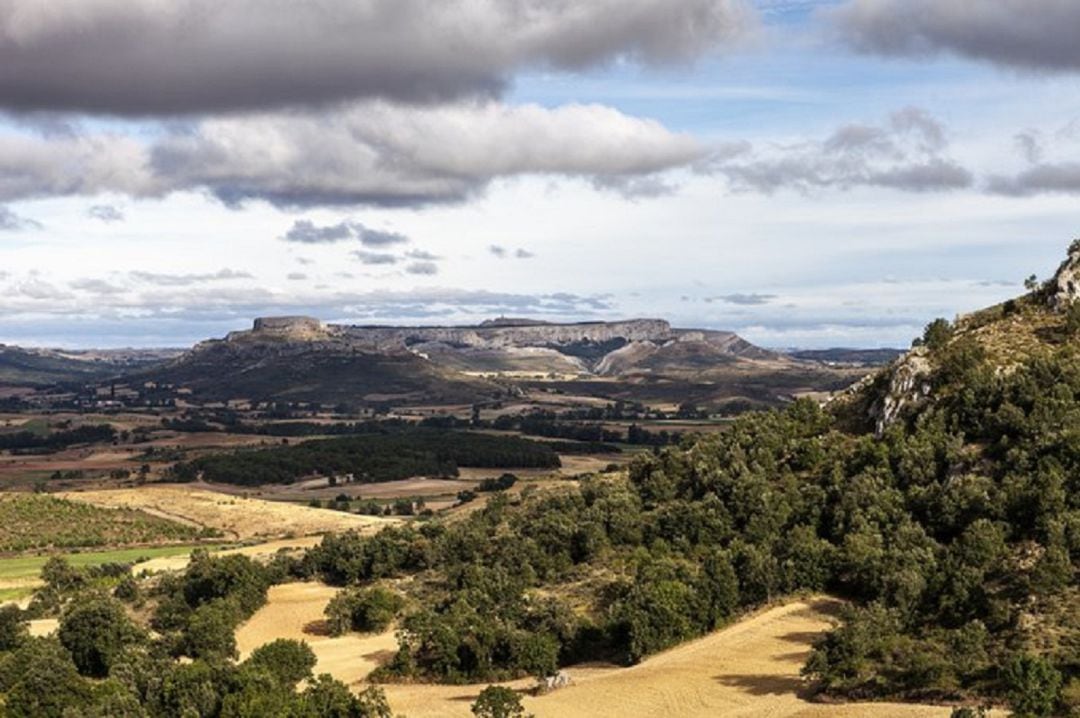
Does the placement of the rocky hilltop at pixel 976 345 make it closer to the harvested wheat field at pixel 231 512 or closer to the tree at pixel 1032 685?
the tree at pixel 1032 685

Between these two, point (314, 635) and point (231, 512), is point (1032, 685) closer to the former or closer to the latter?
point (314, 635)

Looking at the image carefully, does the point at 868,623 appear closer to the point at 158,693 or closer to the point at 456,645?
the point at 456,645

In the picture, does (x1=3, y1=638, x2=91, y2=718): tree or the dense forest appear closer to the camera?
(x1=3, y1=638, x2=91, y2=718): tree

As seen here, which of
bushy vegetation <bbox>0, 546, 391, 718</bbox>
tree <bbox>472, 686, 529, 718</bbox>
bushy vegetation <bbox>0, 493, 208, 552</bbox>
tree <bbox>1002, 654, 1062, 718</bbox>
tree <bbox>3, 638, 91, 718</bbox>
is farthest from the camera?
bushy vegetation <bbox>0, 493, 208, 552</bbox>

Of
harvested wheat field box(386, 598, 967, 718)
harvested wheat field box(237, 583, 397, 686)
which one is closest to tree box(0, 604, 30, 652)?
harvested wheat field box(237, 583, 397, 686)

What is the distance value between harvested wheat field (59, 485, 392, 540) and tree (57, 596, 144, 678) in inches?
3108

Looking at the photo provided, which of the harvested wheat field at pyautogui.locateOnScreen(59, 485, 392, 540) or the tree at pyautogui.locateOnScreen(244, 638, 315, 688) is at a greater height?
the tree at pyautogui.locateOnScreen(244, 638, 315, 688)

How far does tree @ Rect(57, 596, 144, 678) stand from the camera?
71.9 metres

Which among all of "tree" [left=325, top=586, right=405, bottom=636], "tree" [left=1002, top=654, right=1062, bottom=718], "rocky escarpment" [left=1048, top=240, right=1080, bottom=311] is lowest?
"tree" [left=325, top=586, right=405, bottom=636]

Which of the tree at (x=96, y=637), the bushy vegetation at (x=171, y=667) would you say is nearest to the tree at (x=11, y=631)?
the bushy vegetation at (x=171, y=667)

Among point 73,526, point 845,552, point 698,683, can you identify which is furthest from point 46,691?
point 73,526

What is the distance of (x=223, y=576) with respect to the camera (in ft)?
299

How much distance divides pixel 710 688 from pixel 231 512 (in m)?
133

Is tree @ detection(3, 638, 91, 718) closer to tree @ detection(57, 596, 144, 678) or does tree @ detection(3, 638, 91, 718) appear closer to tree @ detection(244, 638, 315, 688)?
tree @ detection(57, 596, 144, 678)
